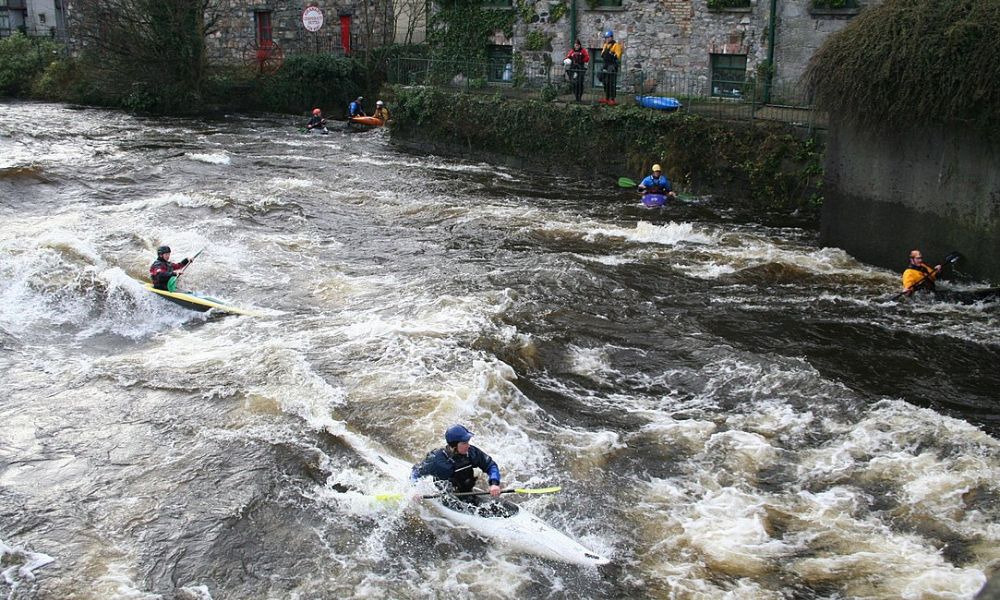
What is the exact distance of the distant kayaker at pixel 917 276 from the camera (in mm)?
12867

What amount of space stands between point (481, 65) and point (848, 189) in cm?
1337

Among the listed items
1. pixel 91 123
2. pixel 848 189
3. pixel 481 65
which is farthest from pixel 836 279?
pixel 91 123

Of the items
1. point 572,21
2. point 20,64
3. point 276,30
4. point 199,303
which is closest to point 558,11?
point 572,21

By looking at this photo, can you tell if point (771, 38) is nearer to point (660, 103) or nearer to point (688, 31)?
point (688, 31)

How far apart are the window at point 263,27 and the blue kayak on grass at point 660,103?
2074 centimetres

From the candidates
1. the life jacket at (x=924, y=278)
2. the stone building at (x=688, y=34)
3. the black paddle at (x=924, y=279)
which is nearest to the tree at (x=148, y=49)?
the stone building at (x=688, y=34)

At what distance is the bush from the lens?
1405 inches

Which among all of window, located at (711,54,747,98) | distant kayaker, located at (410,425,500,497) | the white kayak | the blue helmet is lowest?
the white kayak

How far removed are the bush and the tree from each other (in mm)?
4905

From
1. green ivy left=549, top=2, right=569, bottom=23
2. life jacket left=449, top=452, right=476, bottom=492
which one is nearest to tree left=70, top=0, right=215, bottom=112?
green ivy left=549, top=2, right=569, bottom=23

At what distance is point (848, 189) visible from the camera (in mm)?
14969

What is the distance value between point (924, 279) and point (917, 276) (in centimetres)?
11

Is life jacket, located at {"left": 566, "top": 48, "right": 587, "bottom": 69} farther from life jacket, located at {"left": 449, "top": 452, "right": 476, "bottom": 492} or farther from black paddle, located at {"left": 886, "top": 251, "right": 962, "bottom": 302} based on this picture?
life jacket, located at {"left": 449, "top": 452, "right": 476, "bottom": 492}

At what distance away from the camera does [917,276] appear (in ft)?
42.2
